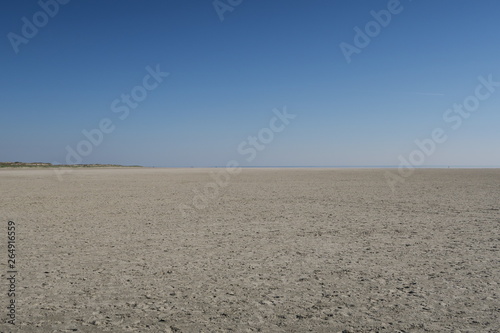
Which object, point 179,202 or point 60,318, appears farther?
point 179,202

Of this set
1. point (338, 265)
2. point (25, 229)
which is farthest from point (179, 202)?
point (338, 265)

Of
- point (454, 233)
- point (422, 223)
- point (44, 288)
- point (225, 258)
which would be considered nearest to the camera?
point (44, 288)

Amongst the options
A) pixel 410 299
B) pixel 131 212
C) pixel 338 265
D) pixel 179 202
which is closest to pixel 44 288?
pixel 338 265

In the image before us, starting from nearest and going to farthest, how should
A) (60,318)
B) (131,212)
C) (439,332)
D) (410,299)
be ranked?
(439,332) → (60,318) → (410,299) → (131,212)

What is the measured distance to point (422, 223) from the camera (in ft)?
32.5

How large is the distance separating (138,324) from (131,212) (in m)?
8.60

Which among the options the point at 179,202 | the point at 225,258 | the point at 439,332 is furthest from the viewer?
the point at 179,202

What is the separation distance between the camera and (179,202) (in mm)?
14961

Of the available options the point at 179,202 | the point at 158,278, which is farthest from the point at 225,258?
the point at 179,202

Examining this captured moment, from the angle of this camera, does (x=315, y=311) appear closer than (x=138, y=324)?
No

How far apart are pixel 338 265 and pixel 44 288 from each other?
432 centimetres

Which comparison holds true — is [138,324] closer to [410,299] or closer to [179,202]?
[410,299]

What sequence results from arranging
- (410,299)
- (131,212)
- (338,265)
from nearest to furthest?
(410,299)
(338,265)
(131,212)

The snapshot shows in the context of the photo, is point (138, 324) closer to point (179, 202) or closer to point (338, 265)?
point (338, 265)
